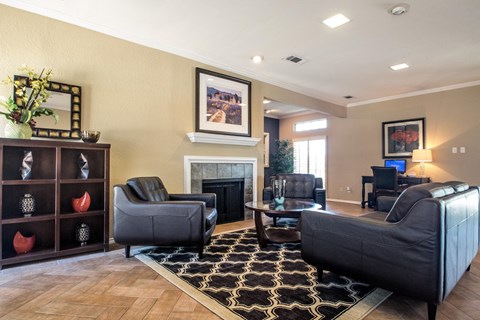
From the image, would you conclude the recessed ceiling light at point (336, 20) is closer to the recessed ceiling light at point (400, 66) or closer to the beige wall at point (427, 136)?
the recessed ceiling light at point (400, 66)

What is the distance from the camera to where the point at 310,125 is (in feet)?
26.5

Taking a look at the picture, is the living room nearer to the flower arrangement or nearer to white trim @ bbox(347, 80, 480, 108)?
white trim @ bbox(347, 80, 480, 108)

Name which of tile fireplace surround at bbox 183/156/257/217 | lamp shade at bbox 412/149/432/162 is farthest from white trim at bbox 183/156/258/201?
lamp shade at bbox 412/149/432/162

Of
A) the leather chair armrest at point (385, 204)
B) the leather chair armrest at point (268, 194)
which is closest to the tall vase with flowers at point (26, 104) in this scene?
the leather chair armrest at point (268, 194)

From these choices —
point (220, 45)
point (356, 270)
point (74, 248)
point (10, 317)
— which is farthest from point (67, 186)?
point (356, 270)

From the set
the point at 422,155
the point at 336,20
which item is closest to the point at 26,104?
the point at 336,20

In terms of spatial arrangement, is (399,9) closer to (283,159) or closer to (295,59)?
(295,59)

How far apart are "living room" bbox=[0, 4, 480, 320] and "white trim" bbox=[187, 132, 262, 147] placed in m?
0.09

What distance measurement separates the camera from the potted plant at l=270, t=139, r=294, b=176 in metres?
7.52

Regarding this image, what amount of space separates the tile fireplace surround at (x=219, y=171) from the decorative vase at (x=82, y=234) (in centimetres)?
142

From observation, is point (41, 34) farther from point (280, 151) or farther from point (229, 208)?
point (280, 151)

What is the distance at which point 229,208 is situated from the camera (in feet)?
15.2

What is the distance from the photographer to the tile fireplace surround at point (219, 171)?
4.07 metres

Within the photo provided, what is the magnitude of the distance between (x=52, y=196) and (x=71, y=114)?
97cm
